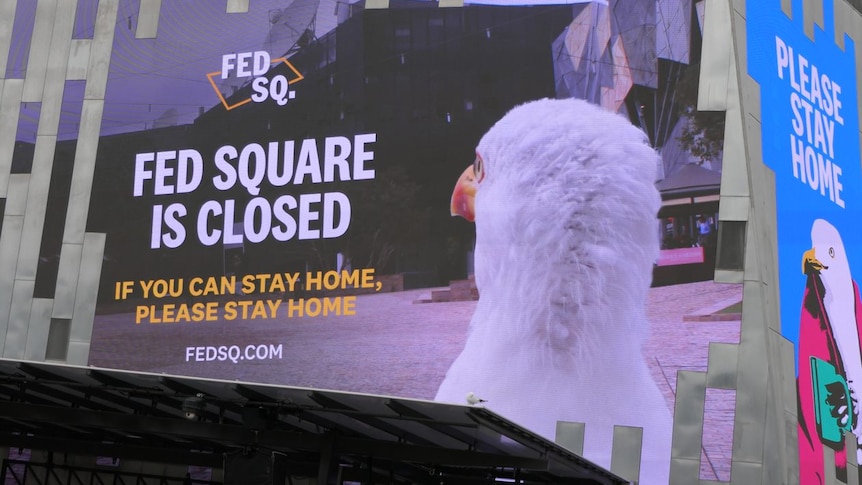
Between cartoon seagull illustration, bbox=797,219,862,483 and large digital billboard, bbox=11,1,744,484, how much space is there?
2211mm

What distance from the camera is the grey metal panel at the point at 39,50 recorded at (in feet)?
84.5

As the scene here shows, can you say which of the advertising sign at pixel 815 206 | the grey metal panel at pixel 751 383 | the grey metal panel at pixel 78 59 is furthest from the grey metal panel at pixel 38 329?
the advertising sign at pixel 815 206

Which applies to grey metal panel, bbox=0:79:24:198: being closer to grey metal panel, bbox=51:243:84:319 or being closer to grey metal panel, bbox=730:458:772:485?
grey metal panel, bbox=51:243:84:319

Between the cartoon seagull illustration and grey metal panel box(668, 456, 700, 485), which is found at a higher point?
the cartoon seagull illustration

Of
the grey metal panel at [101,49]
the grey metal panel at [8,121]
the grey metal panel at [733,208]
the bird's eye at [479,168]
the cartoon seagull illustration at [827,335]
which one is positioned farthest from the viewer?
the grey metal panel at [8,121]

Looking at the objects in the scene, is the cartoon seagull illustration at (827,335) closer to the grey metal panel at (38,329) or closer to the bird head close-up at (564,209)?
the bird head close-up at (564,209)

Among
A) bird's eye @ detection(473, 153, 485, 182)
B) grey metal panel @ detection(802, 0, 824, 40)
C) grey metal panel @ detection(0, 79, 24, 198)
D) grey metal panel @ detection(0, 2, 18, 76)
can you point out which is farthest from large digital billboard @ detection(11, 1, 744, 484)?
grey metal panel @ detection(802, 0, 824, 40)

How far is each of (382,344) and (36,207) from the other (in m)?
7.46

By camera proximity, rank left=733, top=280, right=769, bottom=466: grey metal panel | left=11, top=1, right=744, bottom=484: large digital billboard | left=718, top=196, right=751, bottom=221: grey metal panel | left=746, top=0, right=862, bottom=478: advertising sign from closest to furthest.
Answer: left=733, top=280, right=769, bottom=466: grey metal panel, left=718, top=196, right=751, bottom=221: grey metal panel, left=11, top=1, right=744, bottom=484: large digital billboard, left=746, top=0, right=862, bottom=478: advertising sign

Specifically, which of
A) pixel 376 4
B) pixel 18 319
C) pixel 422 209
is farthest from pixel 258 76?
pixel 18 319

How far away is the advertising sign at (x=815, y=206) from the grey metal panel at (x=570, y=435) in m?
3.53

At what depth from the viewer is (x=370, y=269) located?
74.8ft

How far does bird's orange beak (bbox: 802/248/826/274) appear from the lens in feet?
75.2

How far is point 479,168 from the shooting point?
883 inches
